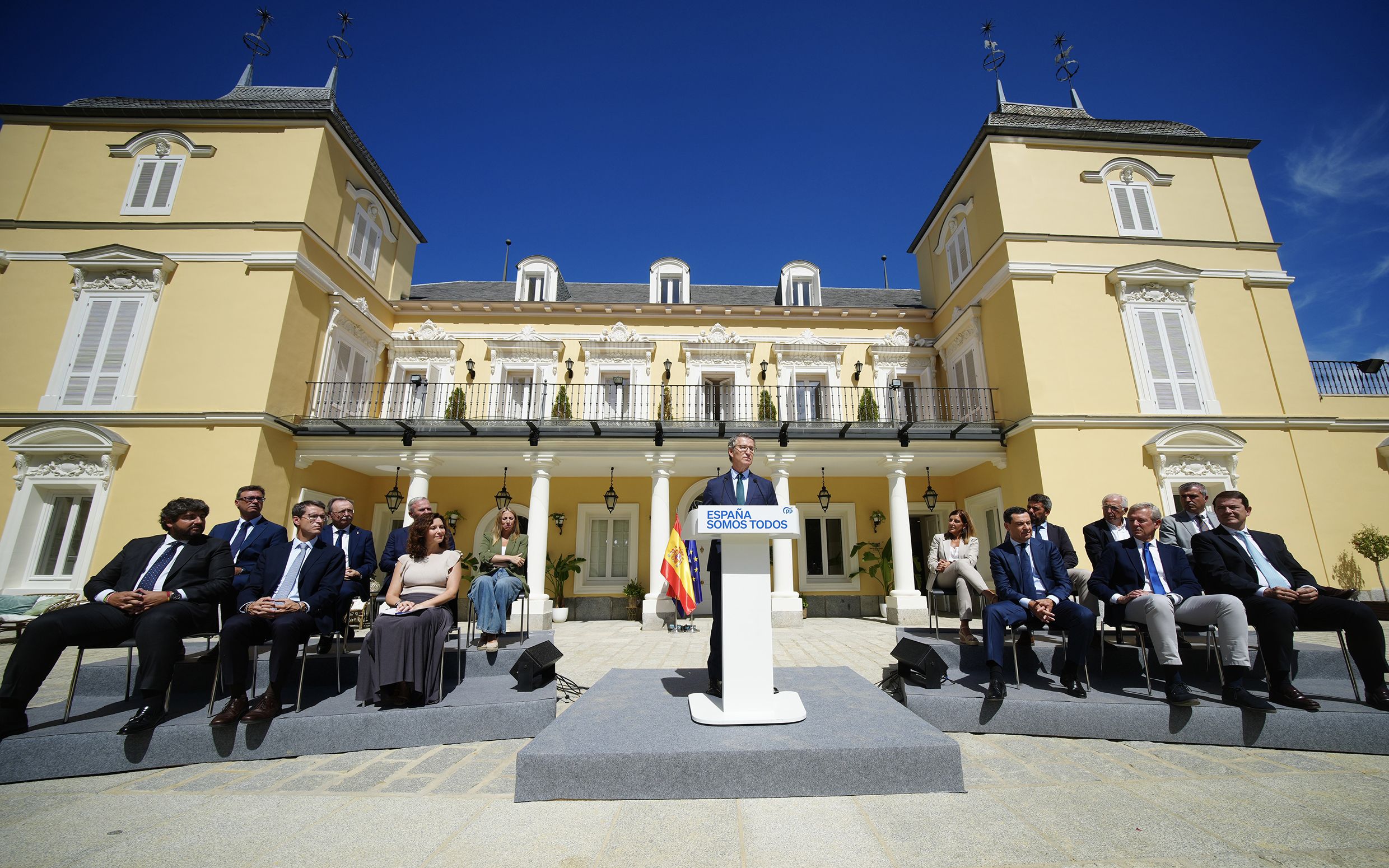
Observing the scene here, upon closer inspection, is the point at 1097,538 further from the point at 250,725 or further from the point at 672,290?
the point at 672,290

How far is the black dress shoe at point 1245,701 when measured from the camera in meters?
3.26

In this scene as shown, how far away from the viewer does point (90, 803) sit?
2.70 m

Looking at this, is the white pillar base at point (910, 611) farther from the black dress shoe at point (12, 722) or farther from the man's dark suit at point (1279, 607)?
the black dress shoe at point (12, 722)

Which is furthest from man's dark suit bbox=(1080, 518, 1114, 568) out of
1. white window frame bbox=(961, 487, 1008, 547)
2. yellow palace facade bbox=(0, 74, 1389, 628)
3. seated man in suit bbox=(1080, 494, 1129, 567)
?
white window frame bbox=(961, 487, 1008, 547)

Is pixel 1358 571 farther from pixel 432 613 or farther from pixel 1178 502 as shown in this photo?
pixel 432 613

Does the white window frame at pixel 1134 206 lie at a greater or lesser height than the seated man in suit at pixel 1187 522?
greater

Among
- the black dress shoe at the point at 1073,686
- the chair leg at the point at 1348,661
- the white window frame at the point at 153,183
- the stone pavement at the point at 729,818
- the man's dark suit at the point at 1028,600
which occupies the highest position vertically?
the white window frame at the point at 153,183

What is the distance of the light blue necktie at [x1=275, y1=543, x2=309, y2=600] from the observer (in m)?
3.88

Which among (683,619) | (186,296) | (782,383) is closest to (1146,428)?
(782,383)

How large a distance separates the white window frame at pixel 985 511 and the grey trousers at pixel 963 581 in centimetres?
665

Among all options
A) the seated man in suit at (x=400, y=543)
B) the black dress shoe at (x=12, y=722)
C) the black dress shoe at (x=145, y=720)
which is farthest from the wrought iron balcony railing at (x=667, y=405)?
the black dress shoe at (x=12, y=722)

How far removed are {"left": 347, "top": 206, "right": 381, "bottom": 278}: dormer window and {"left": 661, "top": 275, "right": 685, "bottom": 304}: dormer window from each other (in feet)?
23.5

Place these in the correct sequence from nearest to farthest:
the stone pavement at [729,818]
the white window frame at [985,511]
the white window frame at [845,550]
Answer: the stone pavement at [729,818]
the white window frame at [985,511]
the white window frame at [845,550]

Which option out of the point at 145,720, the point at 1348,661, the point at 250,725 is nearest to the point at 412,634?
the point at 250,725
